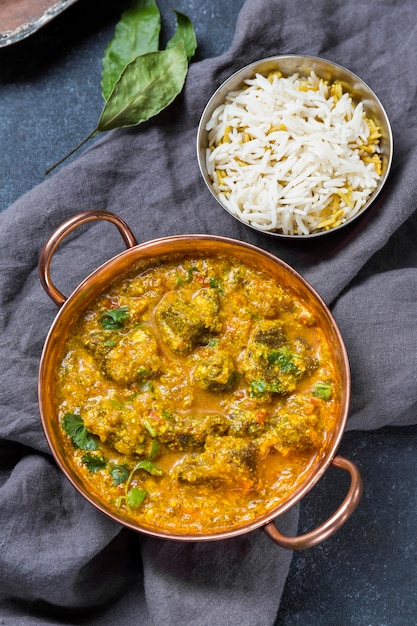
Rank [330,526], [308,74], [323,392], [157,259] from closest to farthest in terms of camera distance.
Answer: [330,526] → [323,392] → [157,259] → [308,74]

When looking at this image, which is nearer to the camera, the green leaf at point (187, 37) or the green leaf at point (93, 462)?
the green leaf at point (93, 462)

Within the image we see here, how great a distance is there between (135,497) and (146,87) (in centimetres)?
208

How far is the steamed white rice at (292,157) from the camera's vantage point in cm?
401

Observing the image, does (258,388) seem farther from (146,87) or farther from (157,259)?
(146,87)

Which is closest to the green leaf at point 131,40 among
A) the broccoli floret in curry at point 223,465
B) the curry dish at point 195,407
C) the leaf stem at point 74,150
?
the leaf stem at point 74,150

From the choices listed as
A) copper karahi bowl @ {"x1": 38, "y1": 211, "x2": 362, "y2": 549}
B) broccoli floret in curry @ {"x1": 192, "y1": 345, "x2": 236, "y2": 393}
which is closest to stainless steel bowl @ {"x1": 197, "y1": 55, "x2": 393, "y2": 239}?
copper karahi bowl @ {"x1": 38, "y1": 211, "x2": 362, "y2": 549}

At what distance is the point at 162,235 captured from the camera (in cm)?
412

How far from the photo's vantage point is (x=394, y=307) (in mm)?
4004

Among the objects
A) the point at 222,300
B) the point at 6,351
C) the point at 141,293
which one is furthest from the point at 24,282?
the point at 222,300

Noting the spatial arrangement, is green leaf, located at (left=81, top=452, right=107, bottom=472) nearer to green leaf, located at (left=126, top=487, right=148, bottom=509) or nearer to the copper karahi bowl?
the copper karahi bowl

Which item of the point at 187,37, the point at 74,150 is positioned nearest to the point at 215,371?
the point at 74,150

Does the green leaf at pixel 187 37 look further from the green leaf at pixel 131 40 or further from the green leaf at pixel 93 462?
the green leaf at pixel 93 462

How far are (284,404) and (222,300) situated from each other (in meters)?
0.58

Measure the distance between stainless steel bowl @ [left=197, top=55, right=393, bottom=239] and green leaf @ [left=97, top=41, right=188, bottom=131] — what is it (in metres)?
0.23
